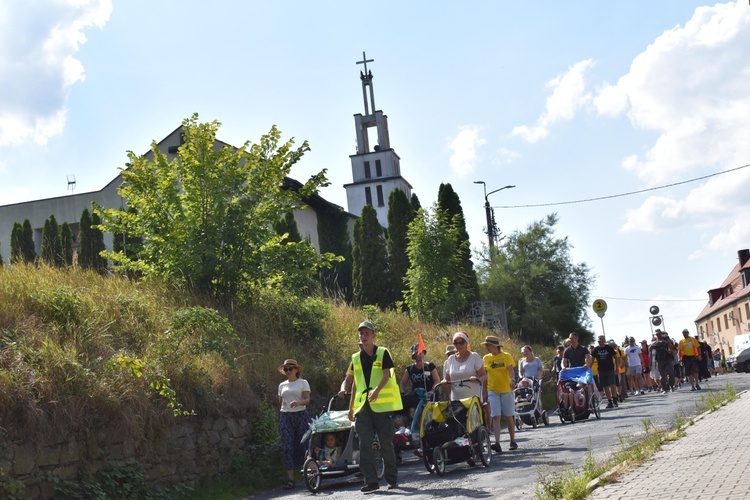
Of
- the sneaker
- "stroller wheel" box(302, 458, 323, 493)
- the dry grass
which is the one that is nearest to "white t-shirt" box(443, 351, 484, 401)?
"stroller wheel" box(302, 458, 323, 493)

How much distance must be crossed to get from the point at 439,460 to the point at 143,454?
3.66 meters

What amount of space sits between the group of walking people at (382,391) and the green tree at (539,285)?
34576 millimetres

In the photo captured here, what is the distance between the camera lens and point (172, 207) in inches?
798

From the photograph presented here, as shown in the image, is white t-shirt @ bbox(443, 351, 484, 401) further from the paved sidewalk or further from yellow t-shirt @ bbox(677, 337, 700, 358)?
yellow t-shirt @ bbox(677, 337, 700, 358)

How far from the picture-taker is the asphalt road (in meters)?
11.0

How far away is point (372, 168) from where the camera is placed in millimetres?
97750

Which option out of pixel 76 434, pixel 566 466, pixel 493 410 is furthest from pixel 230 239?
pixel 566 466

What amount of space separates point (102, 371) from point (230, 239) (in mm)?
7330

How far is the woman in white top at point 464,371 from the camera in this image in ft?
45.4

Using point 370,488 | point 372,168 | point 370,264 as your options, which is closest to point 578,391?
point 370,488

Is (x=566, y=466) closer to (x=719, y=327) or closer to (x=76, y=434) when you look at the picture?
(x=76, y=434)

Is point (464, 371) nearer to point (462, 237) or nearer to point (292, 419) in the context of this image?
point (292, 419)

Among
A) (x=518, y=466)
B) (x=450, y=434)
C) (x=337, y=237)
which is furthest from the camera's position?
(x=337, y=237)

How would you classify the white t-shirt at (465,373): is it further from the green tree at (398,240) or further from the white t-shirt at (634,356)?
the green tree at (398,240)
